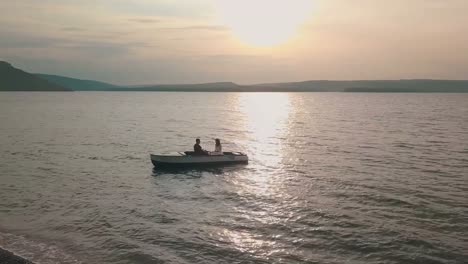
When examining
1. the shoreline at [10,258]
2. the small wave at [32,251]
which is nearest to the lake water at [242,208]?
the small wave at [32,251]

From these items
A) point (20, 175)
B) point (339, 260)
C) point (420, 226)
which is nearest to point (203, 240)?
point (339, 260)

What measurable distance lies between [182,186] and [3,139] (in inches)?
1550

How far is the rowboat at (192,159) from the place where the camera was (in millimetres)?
39719

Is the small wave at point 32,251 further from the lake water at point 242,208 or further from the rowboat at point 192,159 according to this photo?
the rowboat at point 192,159

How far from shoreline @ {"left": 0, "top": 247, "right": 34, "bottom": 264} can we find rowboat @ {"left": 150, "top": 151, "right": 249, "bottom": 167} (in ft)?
69.5

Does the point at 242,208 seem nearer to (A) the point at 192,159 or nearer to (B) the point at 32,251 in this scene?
(B) the point at 32,251

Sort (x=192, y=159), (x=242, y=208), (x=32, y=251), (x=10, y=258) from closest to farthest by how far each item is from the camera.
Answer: (x=10, y=258) → (x=32, y=251) → (x=242, y=208) → (x=192, y=159)

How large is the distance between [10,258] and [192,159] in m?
23.3

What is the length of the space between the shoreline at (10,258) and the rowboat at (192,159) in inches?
834

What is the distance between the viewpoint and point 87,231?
23.3m

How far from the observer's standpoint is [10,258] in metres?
18.1

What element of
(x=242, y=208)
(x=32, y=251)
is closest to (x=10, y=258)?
(x=32, y=251)

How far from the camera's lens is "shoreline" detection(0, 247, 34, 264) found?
1769 cm

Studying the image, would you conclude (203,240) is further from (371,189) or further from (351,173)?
(351,173)
